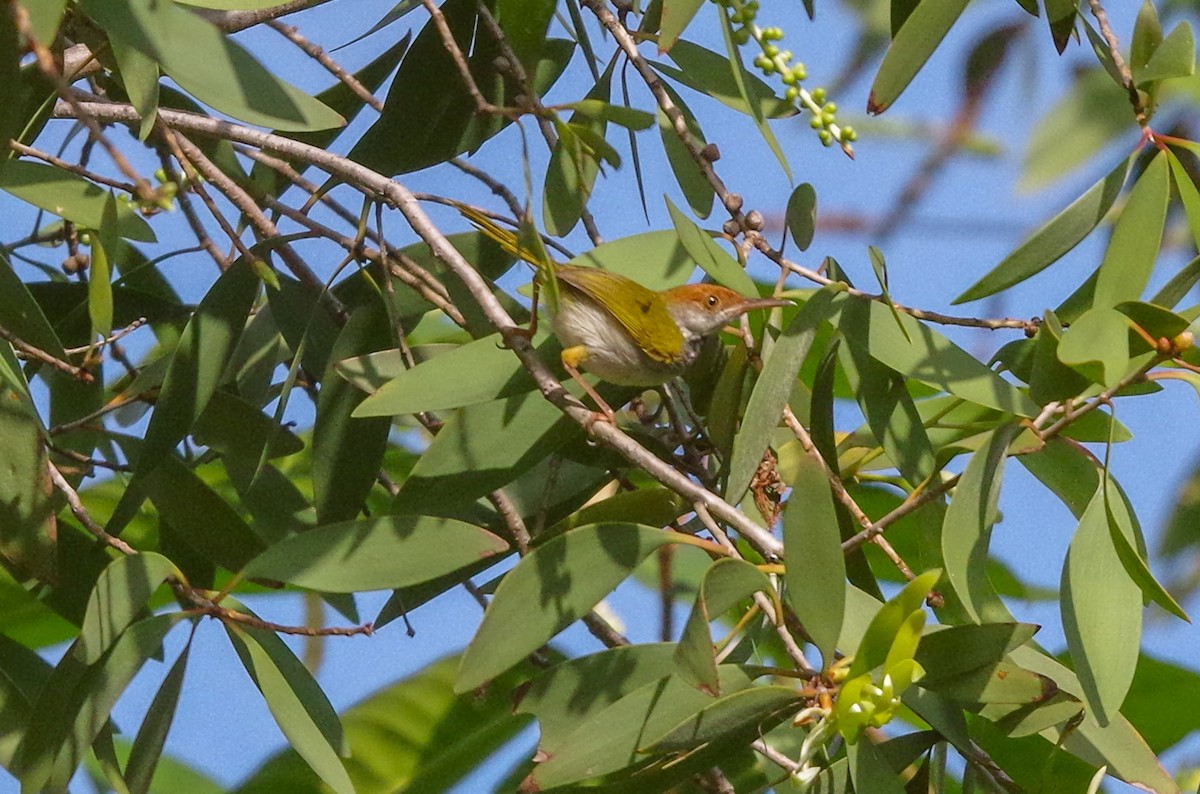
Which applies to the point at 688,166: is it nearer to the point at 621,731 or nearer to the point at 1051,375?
the point at 1051,375

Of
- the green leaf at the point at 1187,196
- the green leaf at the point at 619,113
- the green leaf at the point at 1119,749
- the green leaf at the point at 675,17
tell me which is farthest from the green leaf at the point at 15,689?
the green leaf at the point at 1187,196

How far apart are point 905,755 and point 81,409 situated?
4.21ft

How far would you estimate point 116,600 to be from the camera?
1.22 meters

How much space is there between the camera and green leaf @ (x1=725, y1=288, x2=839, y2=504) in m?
1.17

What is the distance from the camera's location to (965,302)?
135cm

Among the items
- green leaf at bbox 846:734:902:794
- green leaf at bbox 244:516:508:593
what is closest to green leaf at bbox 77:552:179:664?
green leaf at bbox 244:516:508:593

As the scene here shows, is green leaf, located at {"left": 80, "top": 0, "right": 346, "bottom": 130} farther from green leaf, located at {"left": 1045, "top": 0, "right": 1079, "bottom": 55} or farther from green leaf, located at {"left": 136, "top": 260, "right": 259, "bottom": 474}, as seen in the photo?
Result: green leaf, located at {"left": 1045, "top": 0, "right": 1079, "bottom": 55}

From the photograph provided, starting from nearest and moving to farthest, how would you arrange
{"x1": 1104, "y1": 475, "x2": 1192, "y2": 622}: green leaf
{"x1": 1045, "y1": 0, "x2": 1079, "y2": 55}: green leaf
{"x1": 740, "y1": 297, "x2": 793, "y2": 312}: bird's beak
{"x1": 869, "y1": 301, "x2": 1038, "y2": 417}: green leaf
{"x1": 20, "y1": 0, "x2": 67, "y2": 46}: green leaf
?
{"x1": 20, "y1": 0, "x2": 67, "y2": 46}: green leaf < {"x1": 1104, "y1": 475, "x2": 1192, "y2": 622}: green leaf < {"x1": 869, "y1": 301, "x2": 1038, "y2": 417}: green leaf < {"x1": 1045, "y1": 0, "x2": 1079, "y2": 55}: green leaf < {"x1": 740, "y1": 297, "x2": 793, "y2": 312}: bird's beak

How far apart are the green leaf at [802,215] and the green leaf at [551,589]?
582mm

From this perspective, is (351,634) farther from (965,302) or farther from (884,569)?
(884,569)

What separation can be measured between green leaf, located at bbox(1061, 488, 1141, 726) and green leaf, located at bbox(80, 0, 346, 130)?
0.82m

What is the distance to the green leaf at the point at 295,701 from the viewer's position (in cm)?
119

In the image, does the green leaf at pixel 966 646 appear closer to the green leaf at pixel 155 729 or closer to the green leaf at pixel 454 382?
the green leaf at pixel 454 382

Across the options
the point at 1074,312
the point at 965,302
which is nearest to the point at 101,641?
the point at 965,302
